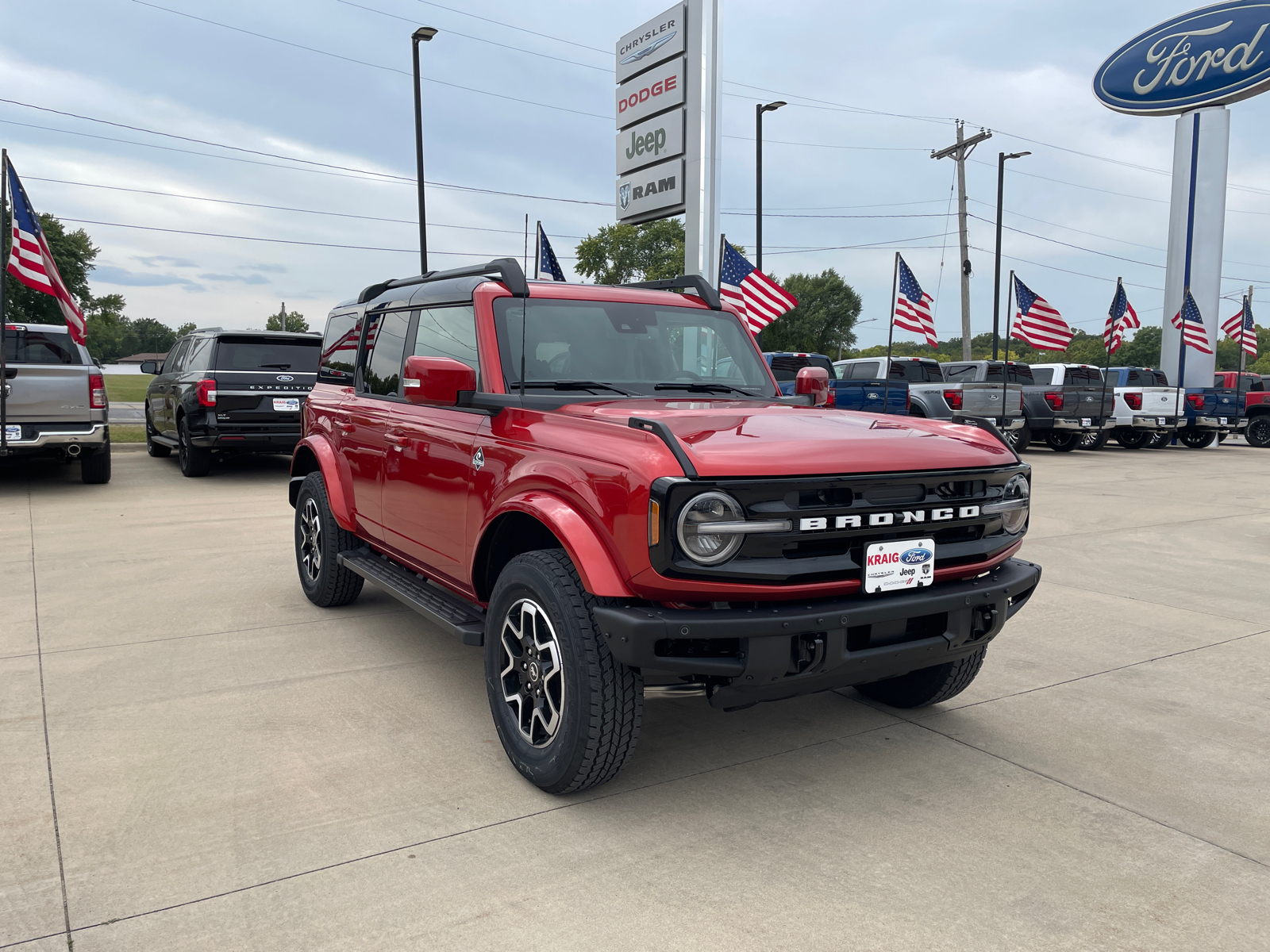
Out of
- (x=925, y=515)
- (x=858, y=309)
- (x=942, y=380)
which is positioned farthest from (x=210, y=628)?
(x=858, y=309)

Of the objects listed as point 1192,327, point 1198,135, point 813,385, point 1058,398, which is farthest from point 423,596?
point 1198,135

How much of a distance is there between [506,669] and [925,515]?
1.59 meters

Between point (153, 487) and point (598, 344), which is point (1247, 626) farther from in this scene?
point (153, 487)

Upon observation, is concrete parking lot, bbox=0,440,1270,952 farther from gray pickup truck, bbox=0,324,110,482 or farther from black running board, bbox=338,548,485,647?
gray pickup truck, bbox=0,324,110,482

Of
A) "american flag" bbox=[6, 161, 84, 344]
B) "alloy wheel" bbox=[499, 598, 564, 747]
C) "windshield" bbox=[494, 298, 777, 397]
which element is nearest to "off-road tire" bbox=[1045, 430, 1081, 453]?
"windshield" bbox=[494, 298, 777, 397]

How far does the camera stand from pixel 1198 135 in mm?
27078

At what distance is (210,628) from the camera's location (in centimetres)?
516

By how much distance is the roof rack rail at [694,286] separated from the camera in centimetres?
468

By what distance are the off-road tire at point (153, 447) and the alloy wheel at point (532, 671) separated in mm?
12257

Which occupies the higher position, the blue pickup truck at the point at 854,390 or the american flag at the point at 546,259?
the american flag at the point at 546,259

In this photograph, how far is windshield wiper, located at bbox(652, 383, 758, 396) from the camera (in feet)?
13.6

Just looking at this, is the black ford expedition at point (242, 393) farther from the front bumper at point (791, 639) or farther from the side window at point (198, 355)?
the front bumper at point (791, 639)

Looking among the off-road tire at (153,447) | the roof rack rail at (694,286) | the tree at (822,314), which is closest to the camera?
the roof rack rail at (694,286)

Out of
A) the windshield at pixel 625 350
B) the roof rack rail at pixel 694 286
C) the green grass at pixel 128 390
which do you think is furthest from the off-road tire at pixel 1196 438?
the green grass at pixel 128 390
